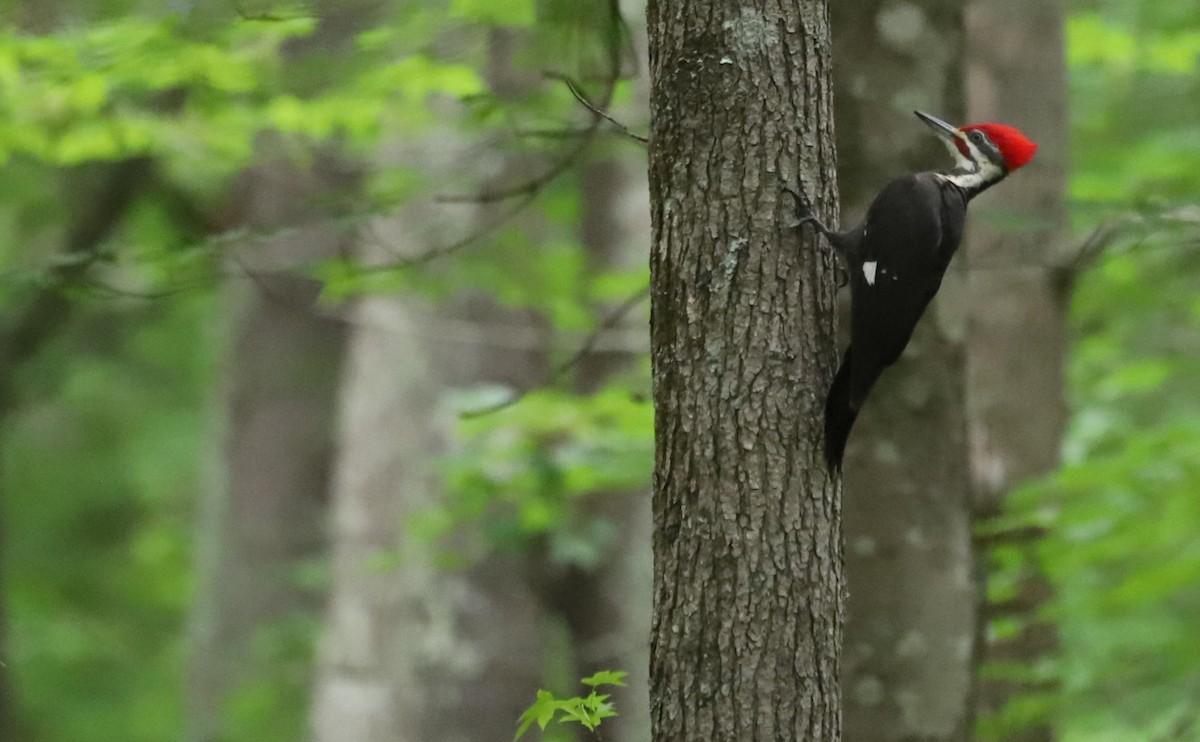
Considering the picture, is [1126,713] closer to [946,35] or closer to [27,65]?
[946,35]

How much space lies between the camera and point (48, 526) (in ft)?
42.9

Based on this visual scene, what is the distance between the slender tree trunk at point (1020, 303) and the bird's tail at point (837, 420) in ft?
9.72

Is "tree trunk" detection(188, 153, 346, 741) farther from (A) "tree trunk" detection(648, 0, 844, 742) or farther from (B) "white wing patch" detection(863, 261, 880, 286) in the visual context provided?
(A) "tree trunk" detection(648, 0, 844, 742)

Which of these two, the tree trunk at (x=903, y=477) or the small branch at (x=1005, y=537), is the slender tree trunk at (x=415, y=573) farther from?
the tree trunk at (x=903, y=477)

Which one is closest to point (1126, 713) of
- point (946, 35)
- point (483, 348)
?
point (946, 35)

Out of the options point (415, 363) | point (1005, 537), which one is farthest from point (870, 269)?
point (415, 363)

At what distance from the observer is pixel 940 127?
378 cm

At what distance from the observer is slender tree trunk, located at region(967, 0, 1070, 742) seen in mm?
5445

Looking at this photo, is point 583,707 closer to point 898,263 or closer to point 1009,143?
point 898,263

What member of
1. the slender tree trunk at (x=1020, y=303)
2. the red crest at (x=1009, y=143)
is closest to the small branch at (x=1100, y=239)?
the red crest at (x=1009, y=143)

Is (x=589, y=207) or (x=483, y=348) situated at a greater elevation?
(x=589, y=207)

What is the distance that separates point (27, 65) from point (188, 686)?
6.94 meters

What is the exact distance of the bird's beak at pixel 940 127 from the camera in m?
3.75

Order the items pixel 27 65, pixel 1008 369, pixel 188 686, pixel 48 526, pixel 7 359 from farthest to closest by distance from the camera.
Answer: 1. pixel 48 526
2. pixel 188 686
3. pixel 7 359
4. pixel 1008 369
5. pixel 27 65
